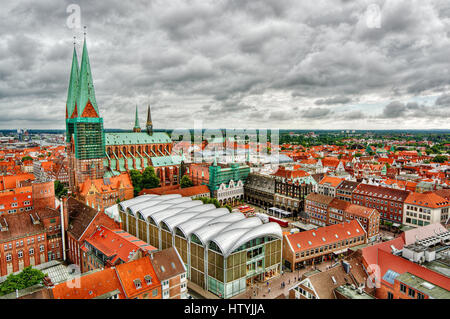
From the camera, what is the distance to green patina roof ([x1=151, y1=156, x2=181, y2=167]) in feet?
278

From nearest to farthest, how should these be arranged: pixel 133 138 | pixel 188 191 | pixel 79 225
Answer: pixel 79 225, pixel 188 191, pixel 133 138

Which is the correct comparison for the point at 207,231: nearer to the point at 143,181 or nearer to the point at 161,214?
the point at 161,214

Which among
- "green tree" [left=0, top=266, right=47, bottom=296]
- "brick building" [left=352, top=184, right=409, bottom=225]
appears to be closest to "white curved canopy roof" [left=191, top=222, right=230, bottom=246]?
"green tree" [left=0, top=266, right=47, bottom=296]

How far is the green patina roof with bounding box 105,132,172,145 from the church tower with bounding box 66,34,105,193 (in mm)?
11365

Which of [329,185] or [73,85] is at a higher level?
[73,85]

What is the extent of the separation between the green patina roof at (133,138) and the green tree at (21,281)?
61.0m

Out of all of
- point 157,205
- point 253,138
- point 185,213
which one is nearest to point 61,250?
point 157,205

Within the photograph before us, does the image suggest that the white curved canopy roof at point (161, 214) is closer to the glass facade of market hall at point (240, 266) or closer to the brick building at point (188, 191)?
the glass facade of market hall at point (240, 266)

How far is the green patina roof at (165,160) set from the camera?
8488cm

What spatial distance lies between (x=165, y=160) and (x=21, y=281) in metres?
61.3

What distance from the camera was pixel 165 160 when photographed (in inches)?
3452

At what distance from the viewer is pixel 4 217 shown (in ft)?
123

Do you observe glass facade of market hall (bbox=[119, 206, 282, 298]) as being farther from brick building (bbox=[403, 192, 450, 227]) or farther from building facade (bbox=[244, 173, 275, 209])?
brick building (bbox=[403, 192, 450, 227])

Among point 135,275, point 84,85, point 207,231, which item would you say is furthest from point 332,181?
point 84,85
